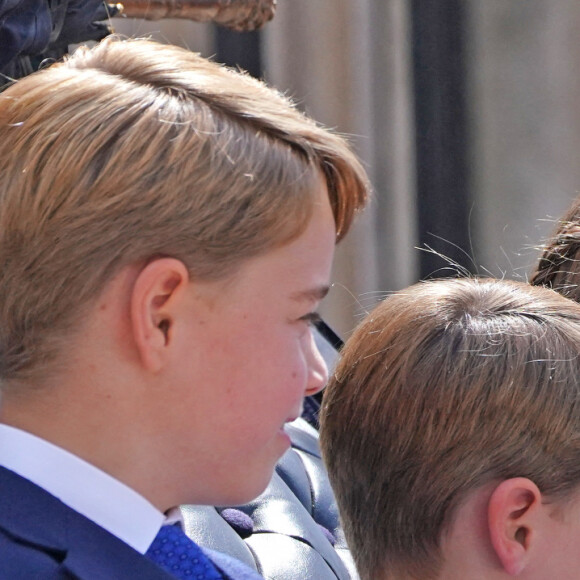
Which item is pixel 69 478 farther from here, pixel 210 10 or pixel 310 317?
pixel 210 10

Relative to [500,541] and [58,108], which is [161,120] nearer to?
[58,108]

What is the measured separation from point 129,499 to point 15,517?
3.3 inches

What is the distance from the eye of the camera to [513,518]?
979mm

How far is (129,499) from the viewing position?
85 cm

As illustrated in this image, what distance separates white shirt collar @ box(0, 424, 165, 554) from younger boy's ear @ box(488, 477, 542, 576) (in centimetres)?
32

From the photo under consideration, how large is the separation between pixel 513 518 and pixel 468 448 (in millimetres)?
71

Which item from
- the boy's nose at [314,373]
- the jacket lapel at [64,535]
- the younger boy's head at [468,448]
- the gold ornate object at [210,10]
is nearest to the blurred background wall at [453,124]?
the gold ornate object at [210,10]

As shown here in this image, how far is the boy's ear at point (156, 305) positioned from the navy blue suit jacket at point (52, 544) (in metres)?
0.12

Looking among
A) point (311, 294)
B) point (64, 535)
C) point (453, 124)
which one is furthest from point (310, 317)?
point (453, 124)

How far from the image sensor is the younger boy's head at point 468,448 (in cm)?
98

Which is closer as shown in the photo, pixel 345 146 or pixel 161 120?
pixel 161 120

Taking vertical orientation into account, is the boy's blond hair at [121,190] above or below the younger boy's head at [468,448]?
above

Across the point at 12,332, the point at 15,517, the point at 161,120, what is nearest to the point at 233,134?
the point at 161,120

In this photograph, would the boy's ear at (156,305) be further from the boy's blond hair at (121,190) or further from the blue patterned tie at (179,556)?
the blue patterned tie at (179,556)
